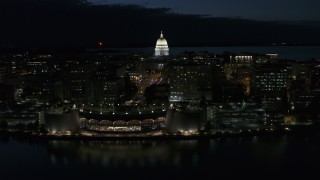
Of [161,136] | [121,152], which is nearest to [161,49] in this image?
[161,136]

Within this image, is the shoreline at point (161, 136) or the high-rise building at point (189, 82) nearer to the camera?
the shoreline at point (161, 136)

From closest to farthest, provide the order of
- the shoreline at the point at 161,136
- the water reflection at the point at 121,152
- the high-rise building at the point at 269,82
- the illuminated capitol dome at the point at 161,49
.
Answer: the water reflection at the point at 121,152, the shoreline at the point at 161,136, the high-rise building at the point at 269,82, the illuminated capitol dome at the point at 161,49

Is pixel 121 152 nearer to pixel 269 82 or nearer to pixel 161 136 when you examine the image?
pixel 161 136

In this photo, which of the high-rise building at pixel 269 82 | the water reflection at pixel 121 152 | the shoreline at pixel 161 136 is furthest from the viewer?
the high-rise building at pixel 269 82

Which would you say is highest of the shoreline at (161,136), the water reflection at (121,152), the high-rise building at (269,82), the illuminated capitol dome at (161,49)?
the illuminated capitol dome at (161,49)

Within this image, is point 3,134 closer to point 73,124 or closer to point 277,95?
point 73,124

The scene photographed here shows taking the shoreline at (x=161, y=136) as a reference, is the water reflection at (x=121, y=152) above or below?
below

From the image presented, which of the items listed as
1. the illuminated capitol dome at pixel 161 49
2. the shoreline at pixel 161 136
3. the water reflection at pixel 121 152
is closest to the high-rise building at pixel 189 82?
the shoreline at pixel 161 136

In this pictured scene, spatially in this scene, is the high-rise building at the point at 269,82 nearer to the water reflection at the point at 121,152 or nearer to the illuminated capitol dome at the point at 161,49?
the water reflection at the point at 121,152

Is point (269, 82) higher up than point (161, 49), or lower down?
lower down

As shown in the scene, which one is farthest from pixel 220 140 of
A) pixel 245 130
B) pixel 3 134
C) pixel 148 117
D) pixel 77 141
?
pixel 3 134

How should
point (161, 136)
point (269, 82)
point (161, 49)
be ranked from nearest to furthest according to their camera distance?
point (161, 136), point (269, 82), point (161, 49)
